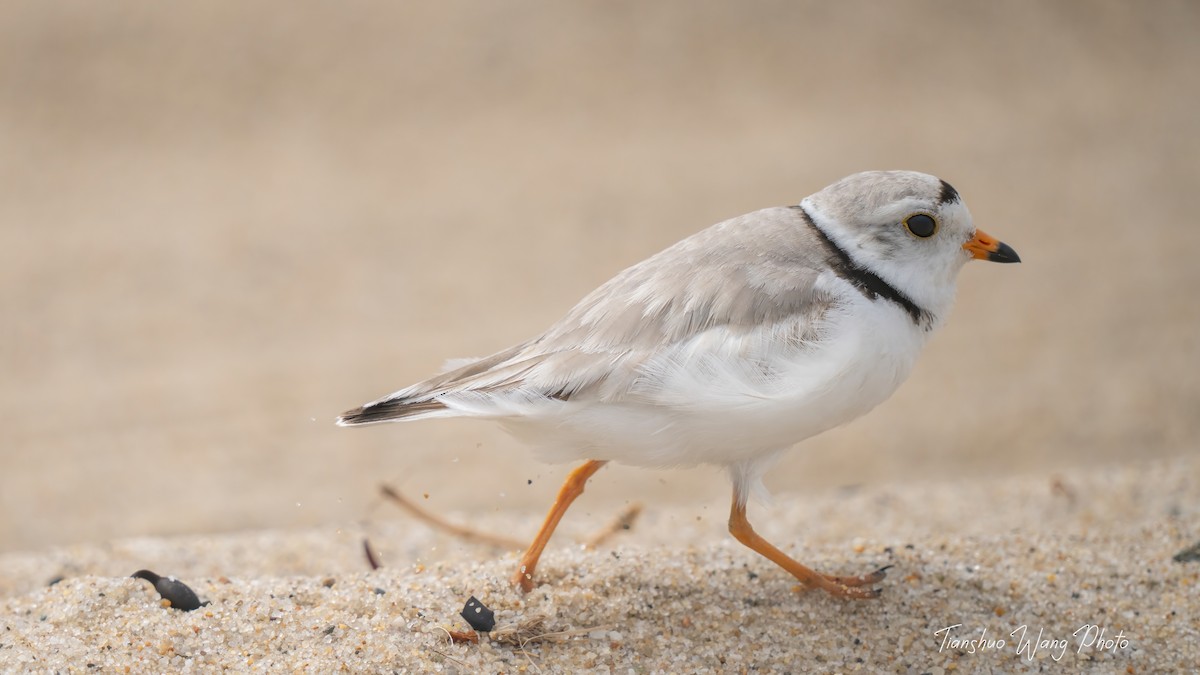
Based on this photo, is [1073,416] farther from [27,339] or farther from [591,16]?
[27,339]

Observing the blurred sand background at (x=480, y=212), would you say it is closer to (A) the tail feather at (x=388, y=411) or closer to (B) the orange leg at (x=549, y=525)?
(B) the orange leg at (x=549, y=525)

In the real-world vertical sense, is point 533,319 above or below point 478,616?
above

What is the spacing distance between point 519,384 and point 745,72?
7.59 m

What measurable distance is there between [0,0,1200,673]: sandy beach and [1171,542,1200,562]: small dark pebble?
38mm

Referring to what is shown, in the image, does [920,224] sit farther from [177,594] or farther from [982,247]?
[177,594]

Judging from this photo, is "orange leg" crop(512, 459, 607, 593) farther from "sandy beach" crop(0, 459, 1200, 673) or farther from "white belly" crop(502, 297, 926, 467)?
"white belly" crop(502, 297, 926, 467)

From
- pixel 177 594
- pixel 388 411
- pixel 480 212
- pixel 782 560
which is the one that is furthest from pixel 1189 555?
pixel 480 212

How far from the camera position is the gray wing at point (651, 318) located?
2.93 m

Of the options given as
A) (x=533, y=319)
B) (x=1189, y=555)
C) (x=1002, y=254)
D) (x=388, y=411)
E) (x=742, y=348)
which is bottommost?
(x=533, y=319)

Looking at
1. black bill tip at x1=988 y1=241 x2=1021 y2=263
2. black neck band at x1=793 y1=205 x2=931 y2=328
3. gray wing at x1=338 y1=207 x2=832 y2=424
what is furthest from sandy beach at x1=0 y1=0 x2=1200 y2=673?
black bill tip at x1=988 y1=241 x2=1021 y2=263

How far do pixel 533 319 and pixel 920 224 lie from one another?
177 inches

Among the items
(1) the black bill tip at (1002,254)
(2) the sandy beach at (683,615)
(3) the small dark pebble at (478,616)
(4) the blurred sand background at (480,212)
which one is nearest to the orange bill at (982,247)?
(1) the black bill tip at (1002,254)

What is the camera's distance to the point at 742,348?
2902 millimetres

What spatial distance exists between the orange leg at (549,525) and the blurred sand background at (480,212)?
1.85 metres
